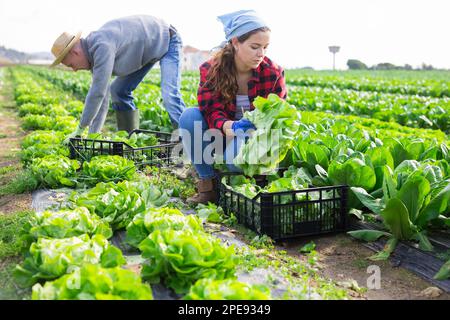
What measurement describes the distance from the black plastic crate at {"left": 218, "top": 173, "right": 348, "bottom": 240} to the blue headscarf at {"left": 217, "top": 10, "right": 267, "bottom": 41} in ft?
4.00

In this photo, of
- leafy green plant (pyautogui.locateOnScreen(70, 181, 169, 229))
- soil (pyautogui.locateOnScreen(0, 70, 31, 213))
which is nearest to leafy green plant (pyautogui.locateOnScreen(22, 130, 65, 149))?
soil (pyautogui.locateOnScreen(0, 70, 31, 213))

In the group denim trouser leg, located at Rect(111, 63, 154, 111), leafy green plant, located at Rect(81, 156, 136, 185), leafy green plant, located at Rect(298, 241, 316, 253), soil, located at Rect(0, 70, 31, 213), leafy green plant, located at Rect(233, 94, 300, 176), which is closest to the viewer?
leafy green plant, located at Rect(298, 241, 316, 253)

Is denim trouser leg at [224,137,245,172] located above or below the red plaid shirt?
below

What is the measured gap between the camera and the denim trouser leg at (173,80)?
232 inches

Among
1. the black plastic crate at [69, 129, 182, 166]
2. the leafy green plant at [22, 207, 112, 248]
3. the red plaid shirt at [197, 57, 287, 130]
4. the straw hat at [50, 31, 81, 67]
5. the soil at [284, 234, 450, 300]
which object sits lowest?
the soil at [284, 234, 450, 300]

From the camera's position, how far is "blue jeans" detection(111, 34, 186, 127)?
591 cm

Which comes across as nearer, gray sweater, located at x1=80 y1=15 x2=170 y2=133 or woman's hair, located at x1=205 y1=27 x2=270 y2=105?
woman's hair, located at x1=205 y1=27 x2=270 y2=105

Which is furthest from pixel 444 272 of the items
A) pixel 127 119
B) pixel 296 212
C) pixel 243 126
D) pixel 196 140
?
pixel 127 119

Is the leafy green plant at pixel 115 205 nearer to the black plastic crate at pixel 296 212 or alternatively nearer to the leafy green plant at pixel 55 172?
the black plastic crate at pixel 296 212

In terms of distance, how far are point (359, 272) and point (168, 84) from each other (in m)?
3.64

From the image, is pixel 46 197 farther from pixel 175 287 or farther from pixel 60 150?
pixel 175 287

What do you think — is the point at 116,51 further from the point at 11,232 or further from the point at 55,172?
the point at 11,232

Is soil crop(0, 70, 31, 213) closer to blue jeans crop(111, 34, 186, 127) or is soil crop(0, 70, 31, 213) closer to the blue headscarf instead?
blue jeans crop(111, 34, 186, 127)

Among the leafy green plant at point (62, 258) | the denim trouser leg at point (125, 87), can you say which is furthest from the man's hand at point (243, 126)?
the denim trouser leg at point (125, 87)
